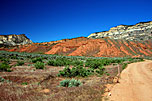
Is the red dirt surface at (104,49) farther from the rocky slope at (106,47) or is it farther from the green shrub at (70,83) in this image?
the green shrub at (70,83)

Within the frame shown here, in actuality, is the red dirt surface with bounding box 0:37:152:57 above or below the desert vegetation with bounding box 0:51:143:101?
above

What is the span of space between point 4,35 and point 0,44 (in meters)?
16.4

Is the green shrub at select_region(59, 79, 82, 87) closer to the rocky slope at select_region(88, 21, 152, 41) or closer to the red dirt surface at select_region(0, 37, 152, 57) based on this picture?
the red dirt surface at select_region(0, 37, 152, 57)

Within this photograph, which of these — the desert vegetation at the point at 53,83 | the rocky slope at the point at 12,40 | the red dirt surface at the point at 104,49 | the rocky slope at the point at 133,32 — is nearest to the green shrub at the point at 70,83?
the desert vegetation at the point at 53,83

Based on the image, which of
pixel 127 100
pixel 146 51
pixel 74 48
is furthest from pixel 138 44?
pixel 127 100

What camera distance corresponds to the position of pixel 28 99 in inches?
176

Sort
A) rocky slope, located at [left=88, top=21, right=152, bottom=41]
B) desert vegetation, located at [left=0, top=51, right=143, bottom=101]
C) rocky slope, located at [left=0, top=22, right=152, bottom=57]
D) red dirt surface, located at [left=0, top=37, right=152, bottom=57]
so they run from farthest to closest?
rocky slope, located at [left=88, top=21, right=152, bottom=41]
rocky slope, located at [left=0, top=22, right=152, bottom=57]
red dirt surface, located at [left=0, top=37, right=152, bottom=57]
desert vegetation, located at [left=0, top=51, right=143, bottom=101]

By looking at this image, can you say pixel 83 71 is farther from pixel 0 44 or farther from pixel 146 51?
pixel 0 44

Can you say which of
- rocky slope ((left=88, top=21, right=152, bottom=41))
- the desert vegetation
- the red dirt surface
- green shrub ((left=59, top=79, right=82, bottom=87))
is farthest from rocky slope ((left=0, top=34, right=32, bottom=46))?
green shrub ((left=59, top=79, right=82, bottom=87))

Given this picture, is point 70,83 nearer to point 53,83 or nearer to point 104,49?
point 53,83

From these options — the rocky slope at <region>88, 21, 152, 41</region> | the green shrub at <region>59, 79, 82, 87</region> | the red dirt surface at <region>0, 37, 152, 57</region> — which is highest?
the rocky slope at <region>88, 21, 152, 41</region>

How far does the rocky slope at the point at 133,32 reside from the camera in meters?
97.9

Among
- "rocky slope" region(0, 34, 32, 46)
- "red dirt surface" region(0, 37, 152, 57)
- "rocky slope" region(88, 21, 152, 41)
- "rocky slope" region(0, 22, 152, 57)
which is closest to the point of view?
"red dirt surface" region(0, 37, 152, 57)

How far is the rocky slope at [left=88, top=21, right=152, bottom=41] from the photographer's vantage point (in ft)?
321
